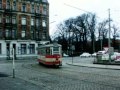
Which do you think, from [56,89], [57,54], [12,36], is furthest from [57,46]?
[12,36]

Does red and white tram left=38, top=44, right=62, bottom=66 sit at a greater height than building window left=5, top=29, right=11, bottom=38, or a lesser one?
lesser

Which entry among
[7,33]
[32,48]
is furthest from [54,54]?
[32,48]

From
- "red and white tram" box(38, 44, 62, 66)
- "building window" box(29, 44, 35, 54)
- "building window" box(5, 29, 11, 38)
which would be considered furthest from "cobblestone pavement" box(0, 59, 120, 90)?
"building window" box(29, 44, 35, 54)

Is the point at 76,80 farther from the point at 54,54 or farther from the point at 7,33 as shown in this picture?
the point at 7,33

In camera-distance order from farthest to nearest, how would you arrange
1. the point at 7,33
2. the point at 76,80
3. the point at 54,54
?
the point at 7,33 < the point at 54,54 < the point at 76,80

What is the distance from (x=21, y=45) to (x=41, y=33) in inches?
295

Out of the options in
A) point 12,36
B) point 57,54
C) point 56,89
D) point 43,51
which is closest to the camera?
point 56,89

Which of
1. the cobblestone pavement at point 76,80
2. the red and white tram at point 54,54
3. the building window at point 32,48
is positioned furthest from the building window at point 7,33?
the cobblestone pavement at point 76,80

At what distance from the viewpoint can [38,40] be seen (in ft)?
274

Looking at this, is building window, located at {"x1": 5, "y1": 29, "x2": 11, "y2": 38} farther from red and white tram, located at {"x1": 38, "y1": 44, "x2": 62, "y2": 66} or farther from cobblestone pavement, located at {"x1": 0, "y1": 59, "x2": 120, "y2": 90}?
cobblestone pavement, located at {"x1": 0, "y1": 59, "x2": 120, "y2": 90}

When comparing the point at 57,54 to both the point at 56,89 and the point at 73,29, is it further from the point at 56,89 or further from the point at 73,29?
the point at 73,29

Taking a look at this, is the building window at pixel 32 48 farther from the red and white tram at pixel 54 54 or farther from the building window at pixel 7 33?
the red and white tram at pixel 54 54

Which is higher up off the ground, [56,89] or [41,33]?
[41,33]

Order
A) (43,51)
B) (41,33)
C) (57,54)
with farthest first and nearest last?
1. (41,33)
2. (43,51)
3. (57,54)
